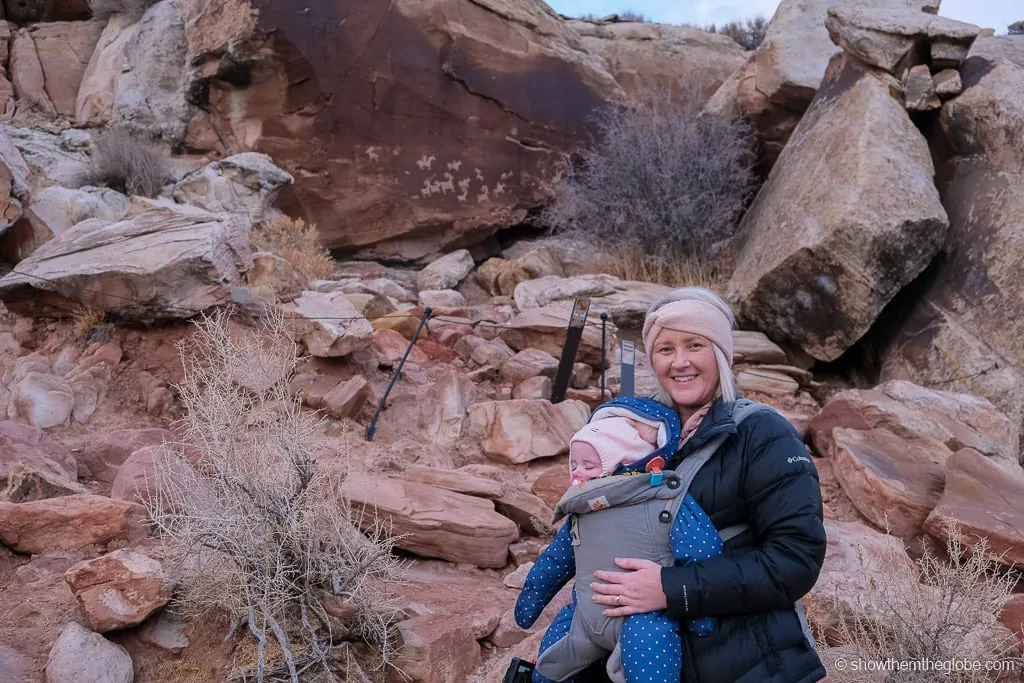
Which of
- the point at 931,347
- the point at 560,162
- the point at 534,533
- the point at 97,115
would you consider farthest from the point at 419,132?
the point at 534,533

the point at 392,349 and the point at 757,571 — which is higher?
the point at 757,571

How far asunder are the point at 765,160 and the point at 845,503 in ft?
23.5

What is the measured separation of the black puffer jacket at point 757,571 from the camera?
5.46 feet

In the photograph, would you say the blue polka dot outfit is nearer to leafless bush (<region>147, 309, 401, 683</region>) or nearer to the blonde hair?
the blonde hair

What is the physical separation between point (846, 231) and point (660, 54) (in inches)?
337

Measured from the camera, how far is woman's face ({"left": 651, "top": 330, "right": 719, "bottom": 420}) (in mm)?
1944

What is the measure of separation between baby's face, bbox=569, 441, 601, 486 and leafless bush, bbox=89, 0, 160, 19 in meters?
12.1

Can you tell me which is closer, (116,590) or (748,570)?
(748,570)

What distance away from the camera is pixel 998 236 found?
22.4 feet

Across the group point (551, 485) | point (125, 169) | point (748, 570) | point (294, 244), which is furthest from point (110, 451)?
point (125, 169)

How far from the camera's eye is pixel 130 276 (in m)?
5.41

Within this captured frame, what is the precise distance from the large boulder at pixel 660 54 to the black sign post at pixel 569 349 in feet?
28.1

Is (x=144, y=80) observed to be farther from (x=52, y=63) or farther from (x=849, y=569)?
(x=849, y=569)

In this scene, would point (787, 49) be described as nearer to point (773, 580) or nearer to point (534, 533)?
point (534, 533)
